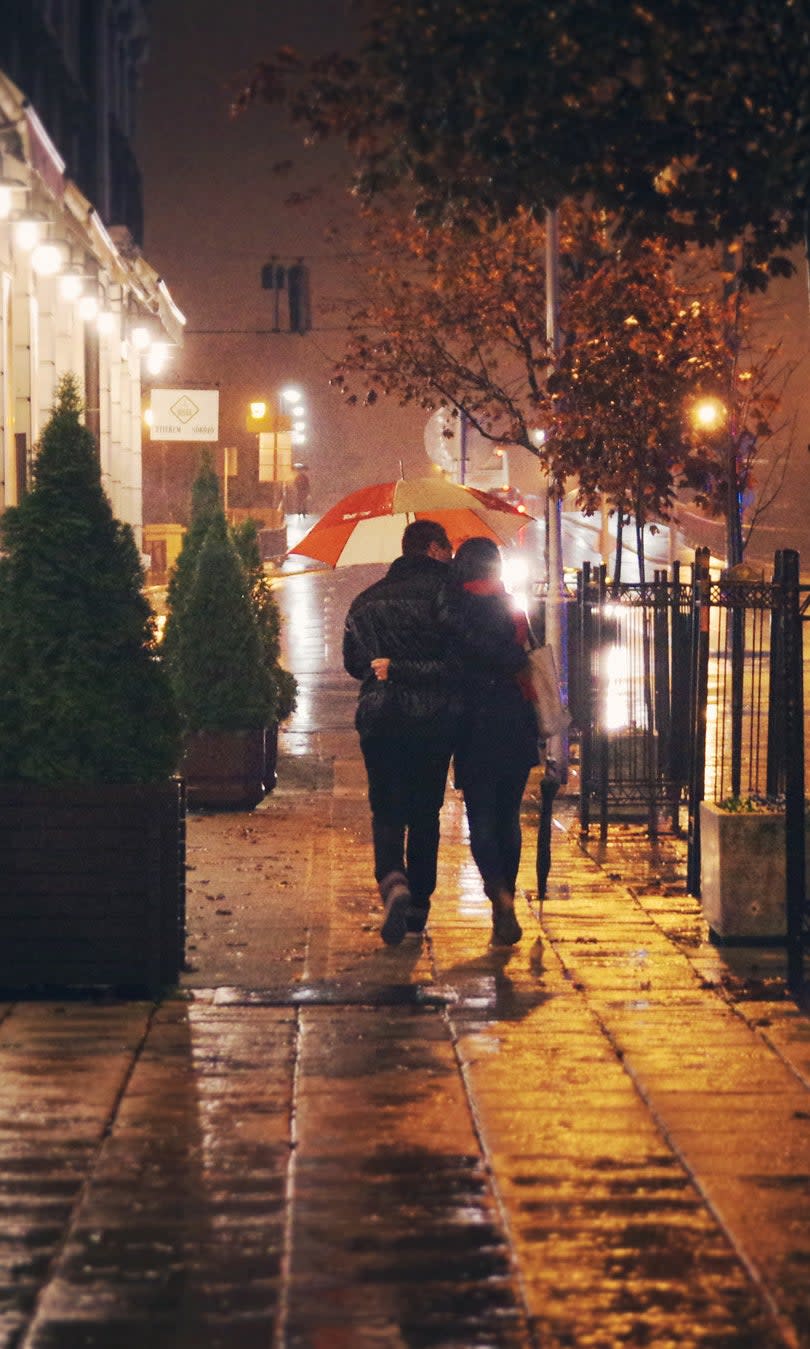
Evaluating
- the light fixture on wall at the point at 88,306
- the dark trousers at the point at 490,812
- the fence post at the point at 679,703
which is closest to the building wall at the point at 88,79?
the light fixture on wall at the point at 88,306

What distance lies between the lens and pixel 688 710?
1387 cm

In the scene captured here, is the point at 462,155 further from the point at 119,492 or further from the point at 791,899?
the point at 119,492

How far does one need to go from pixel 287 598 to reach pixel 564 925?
3864 cm

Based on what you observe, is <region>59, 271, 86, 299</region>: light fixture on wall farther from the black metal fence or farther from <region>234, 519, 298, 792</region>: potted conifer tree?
the black metal fence

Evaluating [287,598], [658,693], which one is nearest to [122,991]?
[658,693]

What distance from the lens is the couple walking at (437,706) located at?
981 cm

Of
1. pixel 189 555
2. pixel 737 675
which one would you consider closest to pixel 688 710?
pixel 737 675

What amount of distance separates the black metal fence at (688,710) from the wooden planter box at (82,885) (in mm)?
2560

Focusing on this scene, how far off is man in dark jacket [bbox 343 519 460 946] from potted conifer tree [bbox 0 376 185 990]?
1359 millimetres

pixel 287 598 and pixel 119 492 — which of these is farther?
pixel 287 598

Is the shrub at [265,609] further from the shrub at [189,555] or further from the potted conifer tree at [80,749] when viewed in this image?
the potted conifer tree at [80,749]

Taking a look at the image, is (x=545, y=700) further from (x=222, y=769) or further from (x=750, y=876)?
(x=222, y=769)

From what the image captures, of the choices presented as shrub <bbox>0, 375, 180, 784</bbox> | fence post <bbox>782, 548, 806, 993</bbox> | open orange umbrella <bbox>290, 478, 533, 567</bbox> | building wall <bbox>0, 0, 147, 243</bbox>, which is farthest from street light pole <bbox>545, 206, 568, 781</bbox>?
shrub <bbox>0, 375, 180, 784</bbox>

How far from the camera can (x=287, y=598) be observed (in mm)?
48594
